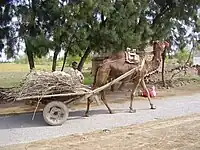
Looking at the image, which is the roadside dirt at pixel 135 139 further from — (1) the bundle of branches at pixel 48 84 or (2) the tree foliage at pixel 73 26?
(2) the tree foliage at pixel 73 26

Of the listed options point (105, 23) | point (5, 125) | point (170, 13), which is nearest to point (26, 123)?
point (5, 125)

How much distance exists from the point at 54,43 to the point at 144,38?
496 centimetres

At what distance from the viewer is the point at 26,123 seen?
35.7 feet

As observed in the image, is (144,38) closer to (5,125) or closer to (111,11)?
(111,11)

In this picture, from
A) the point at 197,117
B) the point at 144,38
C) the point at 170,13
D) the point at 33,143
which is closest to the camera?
the point at 33,143

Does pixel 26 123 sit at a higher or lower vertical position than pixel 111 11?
lower

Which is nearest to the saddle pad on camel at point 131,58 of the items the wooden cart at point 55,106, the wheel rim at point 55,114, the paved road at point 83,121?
the paved road at point 83,121

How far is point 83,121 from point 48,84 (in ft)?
4.95

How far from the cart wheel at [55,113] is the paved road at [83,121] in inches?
7.3

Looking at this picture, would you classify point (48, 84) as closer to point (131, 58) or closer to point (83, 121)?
point (83, 121)

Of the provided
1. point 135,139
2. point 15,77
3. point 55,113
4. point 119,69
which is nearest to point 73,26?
point 119,69

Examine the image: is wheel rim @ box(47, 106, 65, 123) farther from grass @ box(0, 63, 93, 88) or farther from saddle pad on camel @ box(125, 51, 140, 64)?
saddle pad on camel @ box(125, 51, 140, 64)

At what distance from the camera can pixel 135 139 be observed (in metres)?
8.48

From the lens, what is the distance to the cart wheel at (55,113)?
10477mm
